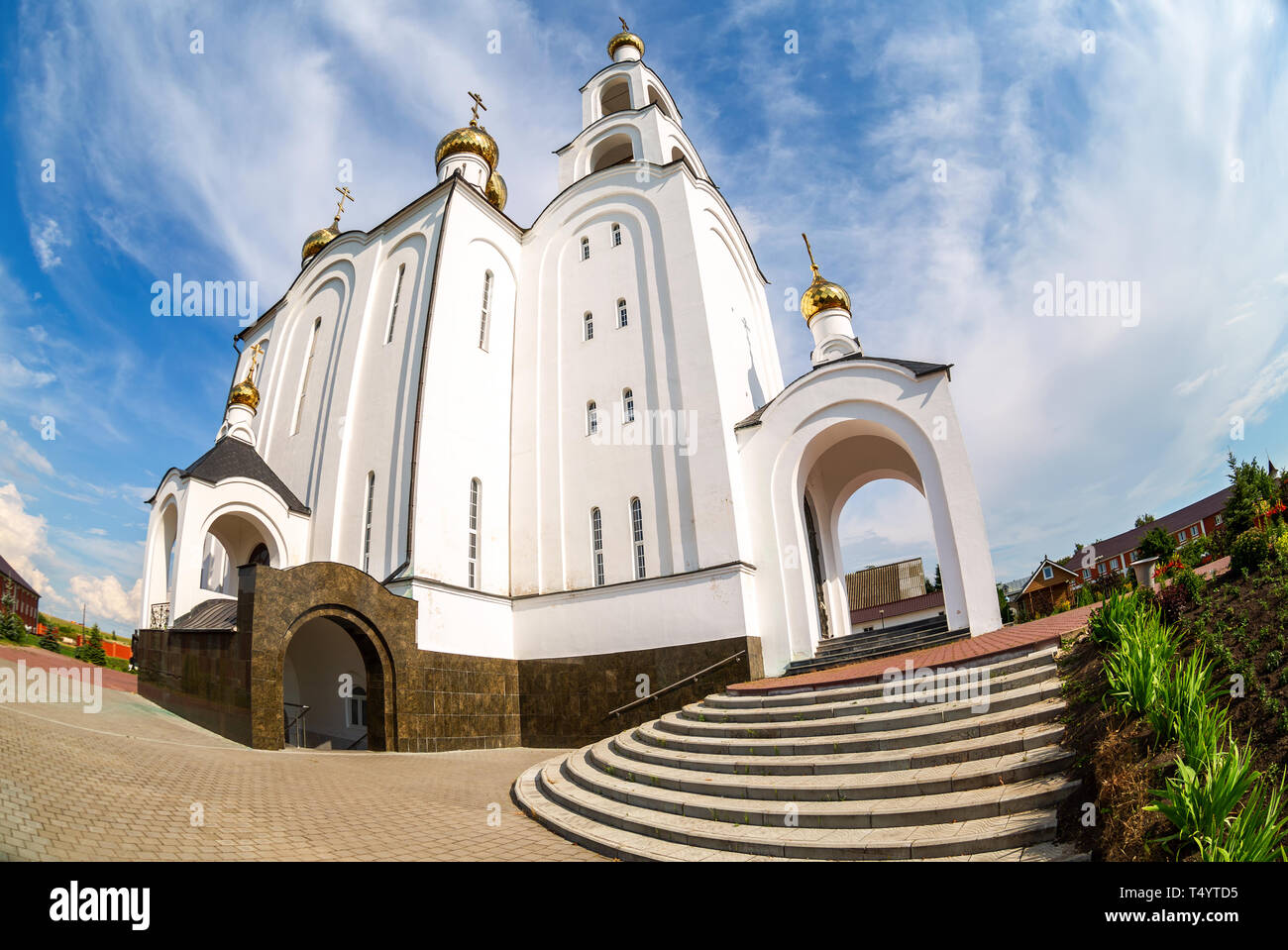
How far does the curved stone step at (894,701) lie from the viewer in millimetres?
6473

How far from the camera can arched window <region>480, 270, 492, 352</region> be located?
55.6 feet

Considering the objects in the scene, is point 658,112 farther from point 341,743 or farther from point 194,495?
point 341,743

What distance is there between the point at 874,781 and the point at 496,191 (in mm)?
21514

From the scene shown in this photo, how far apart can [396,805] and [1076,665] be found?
23.8ft

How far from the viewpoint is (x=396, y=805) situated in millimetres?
6660

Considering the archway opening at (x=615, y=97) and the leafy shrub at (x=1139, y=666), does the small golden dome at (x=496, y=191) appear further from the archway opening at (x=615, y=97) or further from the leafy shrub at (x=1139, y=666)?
the leafy shrub at (x=1139, y=666)

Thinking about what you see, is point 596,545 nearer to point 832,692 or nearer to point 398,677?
point 398,677

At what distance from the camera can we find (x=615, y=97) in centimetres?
2280

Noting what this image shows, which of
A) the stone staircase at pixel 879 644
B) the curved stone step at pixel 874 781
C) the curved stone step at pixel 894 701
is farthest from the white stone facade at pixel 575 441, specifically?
the curved stone step at pixel 874 781

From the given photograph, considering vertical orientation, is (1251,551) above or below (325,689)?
above

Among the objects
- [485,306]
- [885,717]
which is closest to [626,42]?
[485,306]

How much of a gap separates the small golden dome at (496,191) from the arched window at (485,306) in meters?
4.75

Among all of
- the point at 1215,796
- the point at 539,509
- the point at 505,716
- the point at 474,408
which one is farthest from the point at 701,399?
the point at 1215,796

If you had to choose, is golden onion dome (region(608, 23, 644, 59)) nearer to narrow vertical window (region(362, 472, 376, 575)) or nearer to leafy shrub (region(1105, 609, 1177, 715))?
narrow vertical window (region(362, 472, 376, 575))
